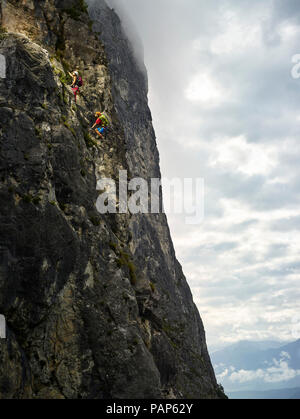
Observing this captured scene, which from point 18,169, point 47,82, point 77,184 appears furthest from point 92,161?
point 18,169

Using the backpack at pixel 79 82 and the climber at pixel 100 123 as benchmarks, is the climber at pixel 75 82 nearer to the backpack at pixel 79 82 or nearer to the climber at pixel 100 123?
the backpack at pixel 79 82

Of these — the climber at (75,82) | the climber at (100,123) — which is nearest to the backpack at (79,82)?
the climber at (75,82)

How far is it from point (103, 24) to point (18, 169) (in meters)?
74.4

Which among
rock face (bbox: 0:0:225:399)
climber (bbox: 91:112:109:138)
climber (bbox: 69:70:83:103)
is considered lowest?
rock face (bbox: 0:0:225:399)

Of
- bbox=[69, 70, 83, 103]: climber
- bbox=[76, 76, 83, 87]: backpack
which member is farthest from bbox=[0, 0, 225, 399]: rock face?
bbox=[76, 76, 83, 87]: backpack

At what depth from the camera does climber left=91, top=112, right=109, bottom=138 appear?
33.7 metres

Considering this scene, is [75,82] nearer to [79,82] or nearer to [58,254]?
[79,82]

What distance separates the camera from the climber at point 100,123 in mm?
33688

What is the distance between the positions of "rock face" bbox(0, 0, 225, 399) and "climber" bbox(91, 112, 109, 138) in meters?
0.76

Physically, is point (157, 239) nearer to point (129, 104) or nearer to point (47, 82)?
point (129, 104)

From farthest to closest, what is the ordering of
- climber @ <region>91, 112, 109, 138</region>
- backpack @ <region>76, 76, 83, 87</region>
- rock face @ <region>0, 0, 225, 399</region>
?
climber @ <region>91, 112, 109, 138</region>, backpack @ <region>76, 76, 83, 87</region>, rock face @ <region>0, 0, 225, 399</region>

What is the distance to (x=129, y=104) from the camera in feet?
292

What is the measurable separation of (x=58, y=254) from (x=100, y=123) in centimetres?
1531

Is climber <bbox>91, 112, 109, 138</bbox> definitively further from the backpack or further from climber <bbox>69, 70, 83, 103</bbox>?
the backpack
